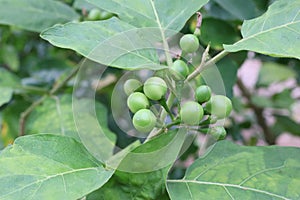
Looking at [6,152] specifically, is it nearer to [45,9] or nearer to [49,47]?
[45,9]

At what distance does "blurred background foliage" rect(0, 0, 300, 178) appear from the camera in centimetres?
105

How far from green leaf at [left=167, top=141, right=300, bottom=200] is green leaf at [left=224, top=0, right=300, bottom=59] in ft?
0.50

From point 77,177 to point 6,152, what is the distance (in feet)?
0.31

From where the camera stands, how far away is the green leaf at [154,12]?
76 cm

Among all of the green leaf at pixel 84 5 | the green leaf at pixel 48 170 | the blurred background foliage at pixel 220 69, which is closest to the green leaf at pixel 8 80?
the blurred background foliage at pixel 220 69

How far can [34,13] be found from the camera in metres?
1.10

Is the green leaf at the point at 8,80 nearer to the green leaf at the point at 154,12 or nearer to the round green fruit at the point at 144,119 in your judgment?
the green leaf at the point at 154,12

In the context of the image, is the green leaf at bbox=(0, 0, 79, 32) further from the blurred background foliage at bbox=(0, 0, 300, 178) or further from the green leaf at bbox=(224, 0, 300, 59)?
the green leaf at bbox=(224, 0, 300, 59)

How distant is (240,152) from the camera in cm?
71

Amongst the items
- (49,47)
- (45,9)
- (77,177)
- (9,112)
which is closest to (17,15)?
(45,9)

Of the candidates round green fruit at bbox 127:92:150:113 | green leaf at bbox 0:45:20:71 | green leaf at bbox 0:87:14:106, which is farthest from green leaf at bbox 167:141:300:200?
green leaf at bbox 0:45:20:71

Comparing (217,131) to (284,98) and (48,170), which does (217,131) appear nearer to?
(48,170)

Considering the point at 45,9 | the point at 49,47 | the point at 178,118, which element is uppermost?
the point at 178,118

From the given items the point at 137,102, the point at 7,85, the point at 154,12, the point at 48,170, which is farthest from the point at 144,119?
the point at 7,85
